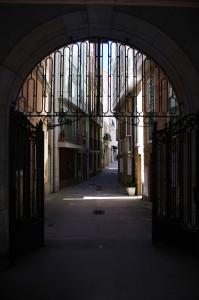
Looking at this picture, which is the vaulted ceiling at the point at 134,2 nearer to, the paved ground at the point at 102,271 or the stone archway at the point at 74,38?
the stone archway at the point at 74,38

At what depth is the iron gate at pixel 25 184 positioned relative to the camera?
6656mm

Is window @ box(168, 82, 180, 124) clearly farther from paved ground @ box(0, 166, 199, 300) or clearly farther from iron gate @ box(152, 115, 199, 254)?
paved ground @ box(0, 166, 199, 300)

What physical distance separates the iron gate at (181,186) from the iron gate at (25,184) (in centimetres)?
234

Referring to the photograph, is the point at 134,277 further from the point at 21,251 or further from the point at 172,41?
Result: the point at 172,41

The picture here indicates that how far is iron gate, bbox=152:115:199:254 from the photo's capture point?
6969 mm

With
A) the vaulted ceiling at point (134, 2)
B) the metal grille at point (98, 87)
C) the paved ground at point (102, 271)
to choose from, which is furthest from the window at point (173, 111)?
the paved ground at point (102, 271)

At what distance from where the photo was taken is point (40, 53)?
755 cm

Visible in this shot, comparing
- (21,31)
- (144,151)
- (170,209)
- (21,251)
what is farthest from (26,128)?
(144,151)

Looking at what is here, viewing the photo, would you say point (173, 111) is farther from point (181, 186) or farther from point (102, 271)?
point (102, 271)

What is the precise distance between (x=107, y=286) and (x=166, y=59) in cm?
421

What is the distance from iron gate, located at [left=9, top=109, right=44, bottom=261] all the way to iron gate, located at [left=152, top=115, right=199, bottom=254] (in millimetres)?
2345

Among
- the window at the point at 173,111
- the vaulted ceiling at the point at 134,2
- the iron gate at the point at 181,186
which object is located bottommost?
the iron gate at the point at 181,186

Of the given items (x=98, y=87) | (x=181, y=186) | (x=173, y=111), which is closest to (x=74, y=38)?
(x=98, y=87)

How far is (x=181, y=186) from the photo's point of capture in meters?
7.45
